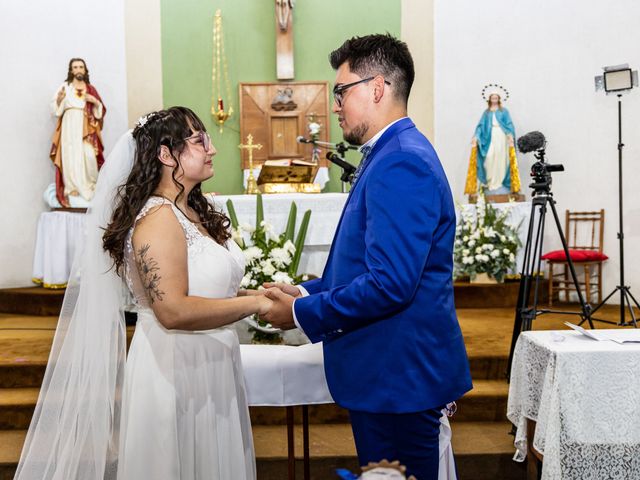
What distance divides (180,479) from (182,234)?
80 centimetres

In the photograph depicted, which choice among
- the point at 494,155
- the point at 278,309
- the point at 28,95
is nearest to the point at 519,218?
the point at 494,155

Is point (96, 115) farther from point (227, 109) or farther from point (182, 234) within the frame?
point (182, 234)

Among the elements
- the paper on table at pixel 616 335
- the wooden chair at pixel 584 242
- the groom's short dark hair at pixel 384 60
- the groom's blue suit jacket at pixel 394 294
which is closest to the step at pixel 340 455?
the paper on table at pixel 616 335

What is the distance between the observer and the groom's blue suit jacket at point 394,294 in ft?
5.62

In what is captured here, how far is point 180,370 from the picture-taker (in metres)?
2.18

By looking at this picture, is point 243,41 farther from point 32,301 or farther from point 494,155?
point 32,301

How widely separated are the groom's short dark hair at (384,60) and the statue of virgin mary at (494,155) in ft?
17.3

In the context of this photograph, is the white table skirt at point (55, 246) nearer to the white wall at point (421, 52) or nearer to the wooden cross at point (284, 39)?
the wooden cross at point (284, 39)

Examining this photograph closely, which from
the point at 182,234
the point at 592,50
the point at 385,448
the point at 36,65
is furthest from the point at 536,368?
the point at 36,65

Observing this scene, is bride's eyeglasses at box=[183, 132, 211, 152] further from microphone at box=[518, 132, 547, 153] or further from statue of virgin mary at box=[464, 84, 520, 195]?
statue of virgin mary at box=[464, 84, 520, 195]

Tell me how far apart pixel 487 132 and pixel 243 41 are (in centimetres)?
309

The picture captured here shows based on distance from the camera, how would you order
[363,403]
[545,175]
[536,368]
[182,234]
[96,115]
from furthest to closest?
[96,115], [545,175], [536,368], [182,234], [363,403]

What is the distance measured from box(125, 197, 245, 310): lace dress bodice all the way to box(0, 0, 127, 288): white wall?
18.4 feet

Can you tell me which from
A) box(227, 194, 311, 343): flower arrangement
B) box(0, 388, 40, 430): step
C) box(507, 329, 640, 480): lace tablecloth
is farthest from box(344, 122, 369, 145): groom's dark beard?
box(0, 388, 40, 430): step
